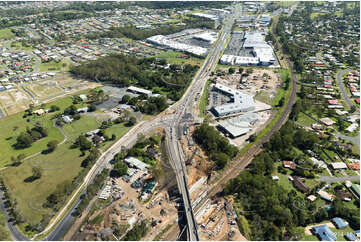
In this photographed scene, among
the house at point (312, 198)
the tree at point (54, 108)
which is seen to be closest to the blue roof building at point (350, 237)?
the house at point (312, 198)

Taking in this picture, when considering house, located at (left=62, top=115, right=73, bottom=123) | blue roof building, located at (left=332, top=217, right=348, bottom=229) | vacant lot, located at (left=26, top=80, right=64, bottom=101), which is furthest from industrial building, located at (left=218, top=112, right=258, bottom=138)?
vacant lot, located at (left=26, top=80, right=64, bottom=101)

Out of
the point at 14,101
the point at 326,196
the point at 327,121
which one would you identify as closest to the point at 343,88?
the point at 327,121

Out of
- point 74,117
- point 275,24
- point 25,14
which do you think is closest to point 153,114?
point 74,117

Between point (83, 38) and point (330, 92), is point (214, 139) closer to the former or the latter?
point (330, 92)

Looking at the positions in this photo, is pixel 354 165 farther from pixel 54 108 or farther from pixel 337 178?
pixel 54 108

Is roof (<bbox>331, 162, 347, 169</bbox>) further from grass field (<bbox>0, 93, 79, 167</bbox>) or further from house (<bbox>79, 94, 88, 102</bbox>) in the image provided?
house (<bbox>79, 94, 88, 102</bbox>)

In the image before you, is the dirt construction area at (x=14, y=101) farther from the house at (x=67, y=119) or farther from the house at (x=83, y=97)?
the house at (x=67, y=119)
